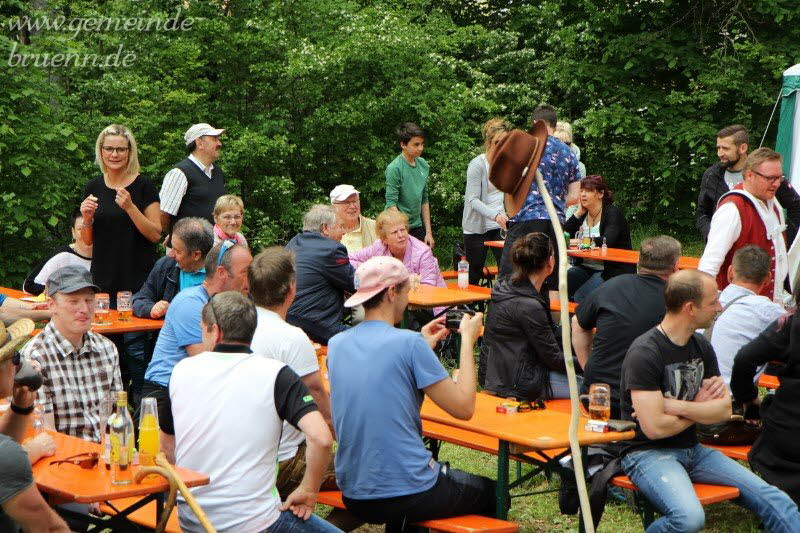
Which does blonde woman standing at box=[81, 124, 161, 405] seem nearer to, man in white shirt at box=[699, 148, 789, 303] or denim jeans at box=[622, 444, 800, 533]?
man in white shirt at box=[699, 148, 789, 303]

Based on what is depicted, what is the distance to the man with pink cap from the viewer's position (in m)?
4.27

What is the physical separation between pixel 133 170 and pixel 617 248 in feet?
14.7

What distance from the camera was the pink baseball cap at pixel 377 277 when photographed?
429 cm

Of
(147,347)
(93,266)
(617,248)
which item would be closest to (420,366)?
(147,347)

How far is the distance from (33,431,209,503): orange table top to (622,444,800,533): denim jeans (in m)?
2.00

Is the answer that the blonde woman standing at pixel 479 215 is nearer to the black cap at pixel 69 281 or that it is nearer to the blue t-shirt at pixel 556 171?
the blue t-shirt at pixel 556 171

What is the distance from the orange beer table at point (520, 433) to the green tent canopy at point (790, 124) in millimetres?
8027

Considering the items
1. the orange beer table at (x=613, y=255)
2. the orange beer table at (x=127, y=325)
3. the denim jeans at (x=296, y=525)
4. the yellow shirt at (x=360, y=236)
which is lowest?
the denim jeans at (x=296, y=525)

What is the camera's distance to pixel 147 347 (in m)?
7.36

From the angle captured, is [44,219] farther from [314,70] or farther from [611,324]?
[611,324]

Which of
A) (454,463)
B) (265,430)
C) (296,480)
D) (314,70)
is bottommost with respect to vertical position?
(454,463)

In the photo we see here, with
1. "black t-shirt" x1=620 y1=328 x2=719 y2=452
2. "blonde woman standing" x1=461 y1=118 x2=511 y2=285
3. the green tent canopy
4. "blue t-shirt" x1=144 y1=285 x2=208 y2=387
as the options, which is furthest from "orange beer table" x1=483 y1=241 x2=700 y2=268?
"blue t-shirt" x1=144 y1=285 x2=208 y2=387

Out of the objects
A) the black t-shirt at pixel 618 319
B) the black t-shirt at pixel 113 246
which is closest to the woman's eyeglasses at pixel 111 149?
the black t-shirt at pixel 113 246

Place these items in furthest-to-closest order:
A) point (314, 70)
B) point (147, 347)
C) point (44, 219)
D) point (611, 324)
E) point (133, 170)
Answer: point (314, 70)
point (44, 219)
point (133, 170)
point (147, 347)
point (611, 324)
